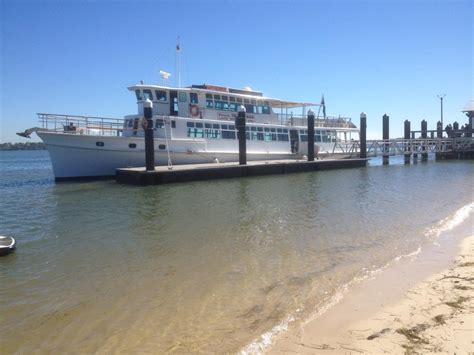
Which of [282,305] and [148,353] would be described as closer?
[148,353]

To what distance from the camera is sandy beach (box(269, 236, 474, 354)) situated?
13.8ft

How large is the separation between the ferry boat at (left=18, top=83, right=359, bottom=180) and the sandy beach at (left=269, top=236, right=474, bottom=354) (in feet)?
59.8

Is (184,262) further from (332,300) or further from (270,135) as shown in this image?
(270,135)

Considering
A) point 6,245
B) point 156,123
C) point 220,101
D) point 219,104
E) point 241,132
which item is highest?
point 220,101

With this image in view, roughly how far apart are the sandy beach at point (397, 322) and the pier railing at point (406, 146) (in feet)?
107

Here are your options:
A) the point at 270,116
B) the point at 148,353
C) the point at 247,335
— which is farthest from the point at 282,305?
the point at 270,116

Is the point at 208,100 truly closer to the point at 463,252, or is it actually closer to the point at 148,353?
the point at 463,252

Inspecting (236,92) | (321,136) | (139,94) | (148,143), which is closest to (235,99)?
(236,92)

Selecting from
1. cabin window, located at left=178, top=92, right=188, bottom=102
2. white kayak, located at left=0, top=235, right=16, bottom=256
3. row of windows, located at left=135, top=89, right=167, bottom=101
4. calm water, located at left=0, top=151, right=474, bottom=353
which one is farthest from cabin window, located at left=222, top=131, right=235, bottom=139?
white kayak, located at left=0, top=235, right=16, bottom=256

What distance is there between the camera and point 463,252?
8211 millimetres

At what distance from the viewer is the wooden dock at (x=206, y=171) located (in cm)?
2122

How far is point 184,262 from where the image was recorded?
312 inches

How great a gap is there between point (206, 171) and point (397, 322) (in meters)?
19.1

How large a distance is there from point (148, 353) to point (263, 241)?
5.28 metres
